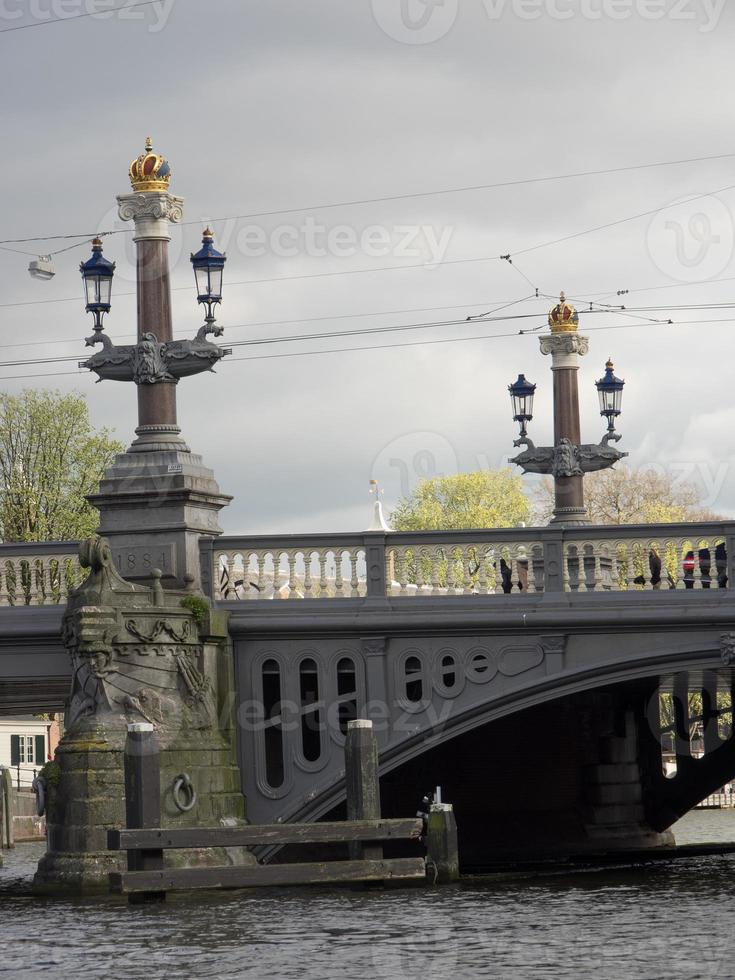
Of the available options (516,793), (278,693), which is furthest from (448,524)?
(278,693)

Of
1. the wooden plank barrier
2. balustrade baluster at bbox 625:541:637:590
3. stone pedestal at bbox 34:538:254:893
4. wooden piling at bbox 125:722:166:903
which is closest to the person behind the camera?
the wooden plank barrier

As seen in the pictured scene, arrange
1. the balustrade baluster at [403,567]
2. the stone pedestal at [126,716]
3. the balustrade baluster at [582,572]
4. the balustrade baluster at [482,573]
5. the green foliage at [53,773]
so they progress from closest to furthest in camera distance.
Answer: the stone pedestal at [126,716]
the green foliage at [53,773]
the balustrade baluster at [582,572]
the balustrade baluster at [482,573]
the balustrade baluster at [403,567]

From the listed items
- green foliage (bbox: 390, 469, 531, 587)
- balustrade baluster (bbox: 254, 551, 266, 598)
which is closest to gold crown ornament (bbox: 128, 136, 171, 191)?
balustrade baluster (bbox: 254, 551, 266, 598)

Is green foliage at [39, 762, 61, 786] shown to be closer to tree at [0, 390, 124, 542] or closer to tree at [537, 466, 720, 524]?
tree at [0, 390, 124, 542]

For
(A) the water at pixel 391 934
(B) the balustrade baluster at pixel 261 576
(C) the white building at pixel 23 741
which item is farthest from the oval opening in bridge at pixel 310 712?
(C) the white building at pixel 23 741

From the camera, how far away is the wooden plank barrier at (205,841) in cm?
2511

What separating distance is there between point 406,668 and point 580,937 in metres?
7.66

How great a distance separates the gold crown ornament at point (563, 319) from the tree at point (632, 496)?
904 inches

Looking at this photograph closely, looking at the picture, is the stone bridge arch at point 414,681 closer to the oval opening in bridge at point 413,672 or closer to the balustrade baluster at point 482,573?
the oval opening in bridge at point 413,672

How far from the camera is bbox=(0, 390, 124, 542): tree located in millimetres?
50719

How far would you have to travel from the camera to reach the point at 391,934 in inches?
875

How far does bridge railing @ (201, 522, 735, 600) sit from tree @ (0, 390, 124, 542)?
69.6ft

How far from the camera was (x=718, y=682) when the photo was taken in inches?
1412

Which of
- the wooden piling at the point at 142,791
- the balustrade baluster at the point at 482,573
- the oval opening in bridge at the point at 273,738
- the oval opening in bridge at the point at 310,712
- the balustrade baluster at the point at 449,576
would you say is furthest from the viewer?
the oval opening in bridge at the point at 273,738
